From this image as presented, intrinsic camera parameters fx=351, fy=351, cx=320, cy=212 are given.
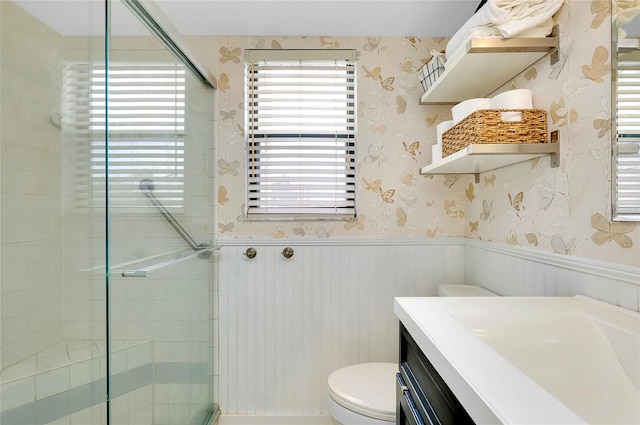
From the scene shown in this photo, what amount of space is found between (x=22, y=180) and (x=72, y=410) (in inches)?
26.5

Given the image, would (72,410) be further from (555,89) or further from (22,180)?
(555,89)

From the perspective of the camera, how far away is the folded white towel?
1146 mm

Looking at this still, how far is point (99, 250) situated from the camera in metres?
1.03

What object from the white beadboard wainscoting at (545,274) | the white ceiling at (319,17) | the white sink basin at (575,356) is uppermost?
the white ceiling at (319,17)

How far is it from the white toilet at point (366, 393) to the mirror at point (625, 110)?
2.58ft

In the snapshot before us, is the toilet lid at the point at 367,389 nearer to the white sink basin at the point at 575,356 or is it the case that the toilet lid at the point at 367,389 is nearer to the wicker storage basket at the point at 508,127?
the white sink basin at the point at 575,356

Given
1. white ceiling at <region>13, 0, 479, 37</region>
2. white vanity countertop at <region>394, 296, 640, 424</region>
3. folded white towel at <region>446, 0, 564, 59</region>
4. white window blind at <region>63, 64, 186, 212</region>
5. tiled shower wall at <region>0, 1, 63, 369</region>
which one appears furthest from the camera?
white ceiling at <region>13, 0, 479, 37</region>

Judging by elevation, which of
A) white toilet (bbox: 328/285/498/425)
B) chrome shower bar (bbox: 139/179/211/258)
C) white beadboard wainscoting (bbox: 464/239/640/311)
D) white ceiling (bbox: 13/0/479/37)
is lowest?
white toilet (bbox: 328/285/498/425)

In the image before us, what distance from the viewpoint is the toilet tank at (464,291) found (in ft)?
5.21

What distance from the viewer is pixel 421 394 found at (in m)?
0.89

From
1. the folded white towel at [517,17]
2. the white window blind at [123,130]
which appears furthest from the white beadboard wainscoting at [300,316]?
the folded white towel at [517,17]

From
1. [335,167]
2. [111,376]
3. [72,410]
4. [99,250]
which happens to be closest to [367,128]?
[335,167]

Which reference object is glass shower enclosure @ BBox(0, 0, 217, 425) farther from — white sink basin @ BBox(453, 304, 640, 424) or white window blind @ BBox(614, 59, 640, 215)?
white window blind @ BBox(614, 59, 640, 215)

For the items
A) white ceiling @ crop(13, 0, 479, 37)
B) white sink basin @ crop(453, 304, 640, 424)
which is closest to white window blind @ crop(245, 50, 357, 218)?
white ceiling @ crop(13, 0, 479, 37)
